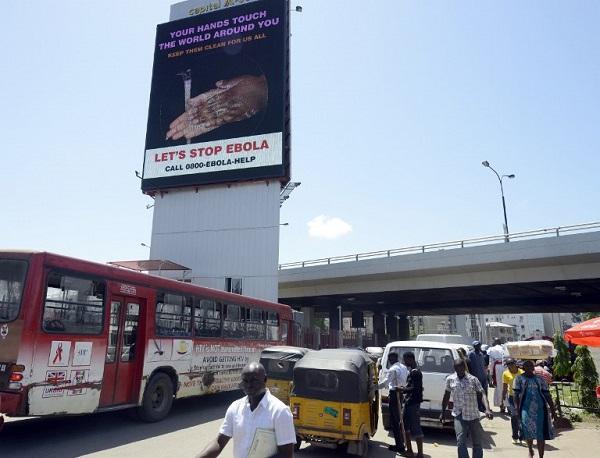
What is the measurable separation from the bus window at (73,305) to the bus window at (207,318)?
3.36 metres

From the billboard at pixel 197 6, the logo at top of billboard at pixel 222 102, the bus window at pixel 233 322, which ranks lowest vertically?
the bus window at pixel 233 322

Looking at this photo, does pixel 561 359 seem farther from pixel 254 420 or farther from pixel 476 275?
pixel 254 420

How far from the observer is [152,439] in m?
8.65

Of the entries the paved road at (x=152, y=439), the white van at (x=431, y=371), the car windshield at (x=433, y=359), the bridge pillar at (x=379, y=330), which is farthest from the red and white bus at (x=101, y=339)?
the bridge pillar at (x=379, y=330)

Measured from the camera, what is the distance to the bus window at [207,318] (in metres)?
12.2

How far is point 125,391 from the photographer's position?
964 centimetres

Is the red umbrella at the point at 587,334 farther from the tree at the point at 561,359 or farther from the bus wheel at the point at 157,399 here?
the bus wheel at the point at 157,399

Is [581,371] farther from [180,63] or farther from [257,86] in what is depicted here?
[180,63]

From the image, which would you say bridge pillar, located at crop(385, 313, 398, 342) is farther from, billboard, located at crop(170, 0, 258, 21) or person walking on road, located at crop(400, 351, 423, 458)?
person walking on road, located at crop(400, 351, 423, 458)

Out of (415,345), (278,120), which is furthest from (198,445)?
(278,120)

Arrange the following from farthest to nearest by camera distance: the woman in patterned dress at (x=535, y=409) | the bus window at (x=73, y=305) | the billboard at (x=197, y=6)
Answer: the billboard at (x=197, y=6), the bus window at (x=73, y=305), the woman in patterned dress at (x=535, y=409)

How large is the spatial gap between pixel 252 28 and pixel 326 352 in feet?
103

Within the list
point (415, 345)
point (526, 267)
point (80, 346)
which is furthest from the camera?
point (526, 267)

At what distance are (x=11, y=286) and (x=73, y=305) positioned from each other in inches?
43.0
